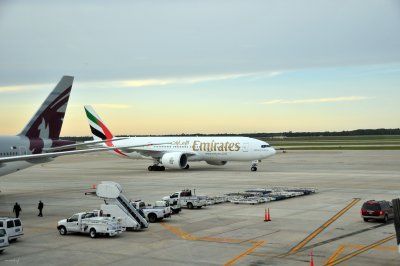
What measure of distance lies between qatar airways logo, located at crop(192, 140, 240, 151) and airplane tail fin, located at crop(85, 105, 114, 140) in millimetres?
14855

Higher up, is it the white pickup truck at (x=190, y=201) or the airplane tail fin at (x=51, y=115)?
the airplane tail fin at (x=51, y=115)

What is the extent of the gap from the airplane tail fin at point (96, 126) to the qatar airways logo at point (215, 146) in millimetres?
14855

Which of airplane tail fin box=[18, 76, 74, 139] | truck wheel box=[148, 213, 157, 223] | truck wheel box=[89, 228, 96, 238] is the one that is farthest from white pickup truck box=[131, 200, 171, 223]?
airplane tail fin box=[18, 76, 74, 139]

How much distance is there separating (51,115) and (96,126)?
3632 centimetres

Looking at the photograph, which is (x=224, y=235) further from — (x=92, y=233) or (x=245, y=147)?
(x=245, y=147)

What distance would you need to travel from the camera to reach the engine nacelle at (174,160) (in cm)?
7504

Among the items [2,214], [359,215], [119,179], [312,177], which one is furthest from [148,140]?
[359,215]

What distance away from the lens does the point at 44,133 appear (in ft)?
155

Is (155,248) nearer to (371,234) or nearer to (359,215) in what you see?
(371,234)

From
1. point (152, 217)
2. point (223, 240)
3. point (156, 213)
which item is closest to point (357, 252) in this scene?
point (223, 240)

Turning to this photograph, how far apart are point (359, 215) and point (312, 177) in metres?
29.0

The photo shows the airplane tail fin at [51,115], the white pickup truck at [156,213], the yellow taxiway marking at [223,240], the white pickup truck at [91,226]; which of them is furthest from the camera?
the airplane tail fin at [51,115]

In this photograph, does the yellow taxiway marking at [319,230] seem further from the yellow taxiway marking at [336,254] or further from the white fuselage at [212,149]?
the white fuselage at [212,149]

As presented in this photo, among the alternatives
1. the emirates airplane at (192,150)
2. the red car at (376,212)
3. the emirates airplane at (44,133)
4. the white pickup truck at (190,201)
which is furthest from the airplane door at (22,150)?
the emirates airplane at (192,150)
